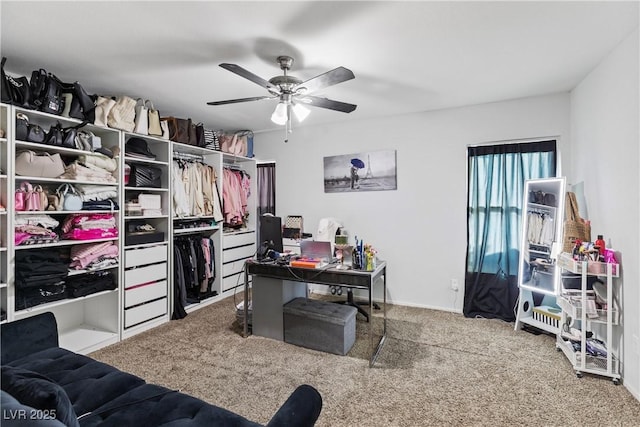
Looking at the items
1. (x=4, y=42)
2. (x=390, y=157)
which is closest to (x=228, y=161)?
(x=390, y=157)

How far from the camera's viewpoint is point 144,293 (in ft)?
10.8

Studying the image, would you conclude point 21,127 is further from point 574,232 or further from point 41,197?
point 574,232

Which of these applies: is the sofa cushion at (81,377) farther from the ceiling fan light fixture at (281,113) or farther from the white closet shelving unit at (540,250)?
the white closet shelving unit at (540,250)

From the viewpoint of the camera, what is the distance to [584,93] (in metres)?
2.92

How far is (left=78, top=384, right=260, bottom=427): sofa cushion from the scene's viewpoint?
1312 millimetres

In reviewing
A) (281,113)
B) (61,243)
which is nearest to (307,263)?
(281,113)

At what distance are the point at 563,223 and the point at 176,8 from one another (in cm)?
353

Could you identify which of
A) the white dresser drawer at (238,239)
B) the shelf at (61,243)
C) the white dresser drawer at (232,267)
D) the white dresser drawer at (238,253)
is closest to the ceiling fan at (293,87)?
the shelf at (61,243)

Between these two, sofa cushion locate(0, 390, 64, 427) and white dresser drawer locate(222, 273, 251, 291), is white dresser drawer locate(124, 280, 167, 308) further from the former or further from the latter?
sofa cushion locate(0, 390, 64, 427)

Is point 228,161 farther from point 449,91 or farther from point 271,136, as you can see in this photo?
point 449,91

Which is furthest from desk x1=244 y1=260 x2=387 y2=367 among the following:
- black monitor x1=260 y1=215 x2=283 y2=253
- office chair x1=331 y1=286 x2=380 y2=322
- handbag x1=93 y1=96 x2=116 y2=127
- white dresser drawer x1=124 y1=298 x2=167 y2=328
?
handbag x1=93 y1=96 x2=116 y2=127

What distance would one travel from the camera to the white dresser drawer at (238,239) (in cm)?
437

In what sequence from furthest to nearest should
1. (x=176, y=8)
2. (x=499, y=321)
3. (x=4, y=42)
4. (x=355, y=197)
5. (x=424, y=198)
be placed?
(x=355, y=197) < (x=424, y=198) < (x=499, y=321) < (x=4, y=42) < (x=176, y=8)

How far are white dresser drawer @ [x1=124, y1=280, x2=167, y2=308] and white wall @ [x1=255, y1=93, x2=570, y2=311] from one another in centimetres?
224
